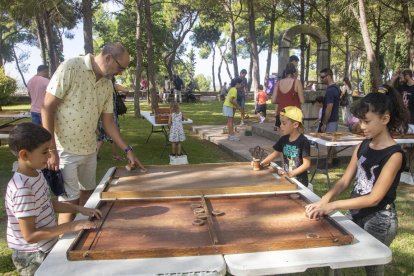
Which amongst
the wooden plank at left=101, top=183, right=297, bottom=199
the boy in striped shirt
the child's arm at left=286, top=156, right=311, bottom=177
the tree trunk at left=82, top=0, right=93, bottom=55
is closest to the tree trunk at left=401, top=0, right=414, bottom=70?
the tree trunk at left=82, top=0, right=93, bottom=55

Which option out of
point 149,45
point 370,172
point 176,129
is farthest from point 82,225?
point 149,45

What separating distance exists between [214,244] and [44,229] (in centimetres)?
89

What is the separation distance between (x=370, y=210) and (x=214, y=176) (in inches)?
41.5

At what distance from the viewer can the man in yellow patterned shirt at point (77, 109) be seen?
114 inches

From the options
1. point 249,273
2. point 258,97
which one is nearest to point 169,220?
point 249,273

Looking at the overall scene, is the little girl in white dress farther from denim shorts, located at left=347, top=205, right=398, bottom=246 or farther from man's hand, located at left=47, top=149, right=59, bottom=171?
denim shorts, located at left=347, top=205, right=398, bottom=246

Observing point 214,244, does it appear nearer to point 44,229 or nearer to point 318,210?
point 318,210

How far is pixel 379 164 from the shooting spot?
2.26 meters

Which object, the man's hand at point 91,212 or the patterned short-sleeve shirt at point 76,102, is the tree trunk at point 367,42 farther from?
the man's hand at point 91,212

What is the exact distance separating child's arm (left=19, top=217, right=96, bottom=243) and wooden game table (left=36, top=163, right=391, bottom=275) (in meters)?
0.04

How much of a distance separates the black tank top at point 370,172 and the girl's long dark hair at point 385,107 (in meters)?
0.18

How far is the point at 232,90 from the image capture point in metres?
9.84

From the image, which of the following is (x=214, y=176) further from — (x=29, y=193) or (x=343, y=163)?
(x=343, y=163)

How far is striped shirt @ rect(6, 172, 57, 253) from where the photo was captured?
2.00 m
